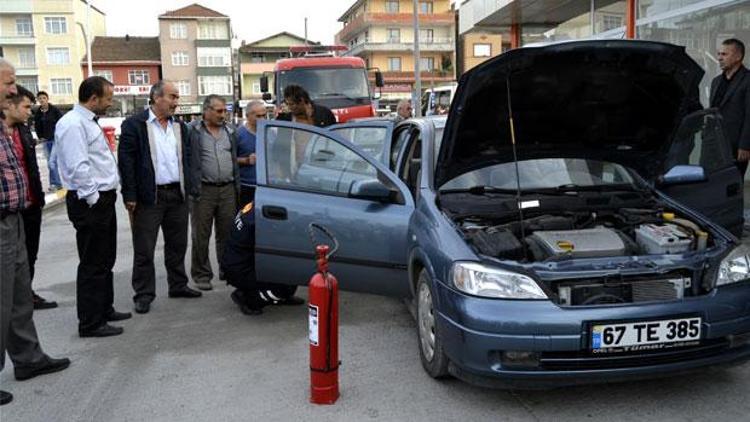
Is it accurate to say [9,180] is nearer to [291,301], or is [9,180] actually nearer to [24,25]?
[291,301]

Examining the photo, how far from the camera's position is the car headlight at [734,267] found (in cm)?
346

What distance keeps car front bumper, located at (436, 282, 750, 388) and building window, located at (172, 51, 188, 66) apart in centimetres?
7273

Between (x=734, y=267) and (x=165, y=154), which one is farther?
(x=165, y=154)

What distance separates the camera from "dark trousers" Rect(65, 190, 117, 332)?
4836mm

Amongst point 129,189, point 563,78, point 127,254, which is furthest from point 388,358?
point 127,254

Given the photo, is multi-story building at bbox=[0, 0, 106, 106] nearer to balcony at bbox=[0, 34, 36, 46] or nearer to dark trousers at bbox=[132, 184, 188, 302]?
balcony at bbox=[0, 34, 36, 46]

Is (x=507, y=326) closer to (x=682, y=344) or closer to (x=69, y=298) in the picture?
(x=682, y=344)

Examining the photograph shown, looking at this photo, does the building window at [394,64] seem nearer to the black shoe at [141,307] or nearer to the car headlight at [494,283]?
the black shoe at [141,307]

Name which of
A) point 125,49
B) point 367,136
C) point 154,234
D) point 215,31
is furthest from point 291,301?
point 125,49

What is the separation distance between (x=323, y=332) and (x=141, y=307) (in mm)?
2685

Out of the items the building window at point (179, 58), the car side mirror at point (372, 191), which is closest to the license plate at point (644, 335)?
the car side mirror at point (372, 191)

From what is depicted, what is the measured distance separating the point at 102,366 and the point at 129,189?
159 cm

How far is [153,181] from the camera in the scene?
5566 millimetres

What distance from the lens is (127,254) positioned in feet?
26.9
